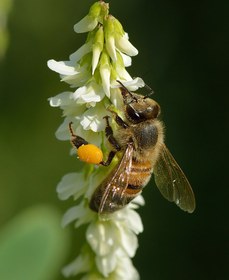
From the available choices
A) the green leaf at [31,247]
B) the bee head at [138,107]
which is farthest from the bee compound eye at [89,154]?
the green leaf at [31,247]

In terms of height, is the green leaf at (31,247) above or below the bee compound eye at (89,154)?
below

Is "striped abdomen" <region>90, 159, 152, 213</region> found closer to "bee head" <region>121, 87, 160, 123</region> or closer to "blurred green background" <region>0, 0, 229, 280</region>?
"bee head" <region>121, 87, 160, 123</region>

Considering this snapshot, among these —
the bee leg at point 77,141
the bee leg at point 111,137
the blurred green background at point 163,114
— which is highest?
the bee leg at point 77,141

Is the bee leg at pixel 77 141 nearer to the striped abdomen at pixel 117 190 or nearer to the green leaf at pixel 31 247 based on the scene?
the striped abdomen at pixel 117 190

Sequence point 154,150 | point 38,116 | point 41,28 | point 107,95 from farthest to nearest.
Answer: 1. point 41,28
2. point 38,116
3. point 154,150
4. point 107,95

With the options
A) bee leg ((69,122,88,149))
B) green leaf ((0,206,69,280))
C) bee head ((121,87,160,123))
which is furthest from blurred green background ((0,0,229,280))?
bee leg ((69,122,88,149))

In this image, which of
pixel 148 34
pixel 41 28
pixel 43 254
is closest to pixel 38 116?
pixel 41 28

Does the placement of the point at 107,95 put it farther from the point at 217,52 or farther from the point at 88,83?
the point at 217,52
